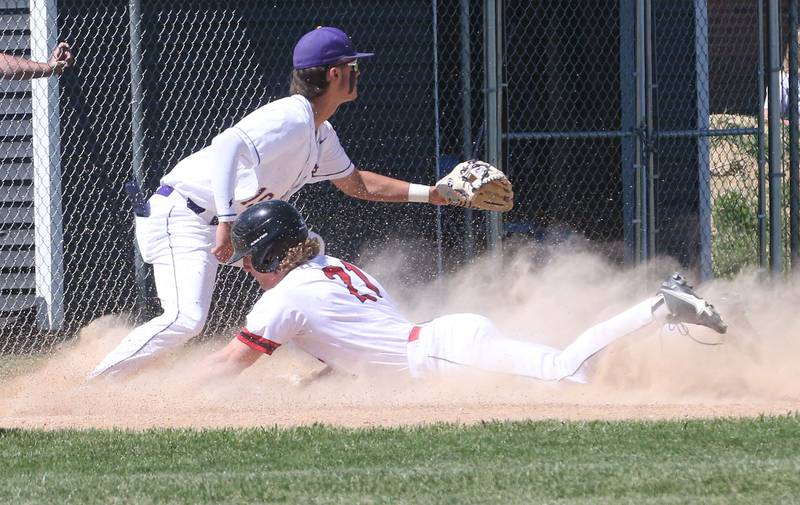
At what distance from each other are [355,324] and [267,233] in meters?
0.61

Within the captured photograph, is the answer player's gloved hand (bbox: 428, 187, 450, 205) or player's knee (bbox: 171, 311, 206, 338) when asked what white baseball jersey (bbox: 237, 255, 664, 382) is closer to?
player's knee (bbox: 171, 311, 206, 338)

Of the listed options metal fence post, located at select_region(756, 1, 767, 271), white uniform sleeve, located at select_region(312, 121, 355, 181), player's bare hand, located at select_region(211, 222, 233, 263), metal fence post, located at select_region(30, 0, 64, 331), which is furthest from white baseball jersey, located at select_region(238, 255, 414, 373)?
metal fence post, located at select_region(30, 0, 64, 331)

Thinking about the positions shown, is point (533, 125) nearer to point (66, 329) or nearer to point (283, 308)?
point (66, 329)

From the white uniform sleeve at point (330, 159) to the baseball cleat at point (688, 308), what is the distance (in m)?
2.15

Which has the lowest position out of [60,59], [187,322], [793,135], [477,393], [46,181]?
[477,393]

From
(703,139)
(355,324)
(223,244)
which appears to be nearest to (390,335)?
(355,324)

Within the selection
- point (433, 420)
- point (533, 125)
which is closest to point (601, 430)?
point (433, 420)

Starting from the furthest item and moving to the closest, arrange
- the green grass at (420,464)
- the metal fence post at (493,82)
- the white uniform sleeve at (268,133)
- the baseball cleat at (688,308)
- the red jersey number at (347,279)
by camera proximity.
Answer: the metal fence post at (493,82) → the white uniform sleeve at (268,133) → the red jersey number at (347,279) → the baseball cleat at (688,308) → the green grass at (420,464)

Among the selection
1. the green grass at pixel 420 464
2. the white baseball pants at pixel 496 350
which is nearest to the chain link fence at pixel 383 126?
the white baseball pants at pixel 496 350

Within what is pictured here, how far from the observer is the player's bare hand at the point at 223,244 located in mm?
6332

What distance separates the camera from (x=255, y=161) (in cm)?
651

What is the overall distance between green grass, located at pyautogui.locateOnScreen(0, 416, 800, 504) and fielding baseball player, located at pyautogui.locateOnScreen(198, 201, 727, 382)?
61cm

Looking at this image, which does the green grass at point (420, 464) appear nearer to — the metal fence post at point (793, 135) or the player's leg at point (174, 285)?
the player's leg at point (174, 285)

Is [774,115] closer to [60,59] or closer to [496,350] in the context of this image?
[496,350]
